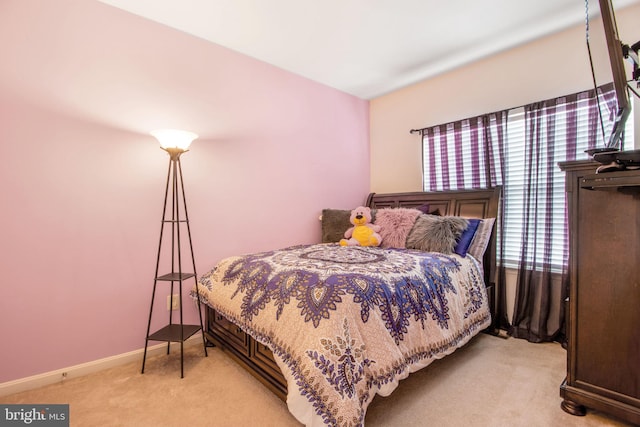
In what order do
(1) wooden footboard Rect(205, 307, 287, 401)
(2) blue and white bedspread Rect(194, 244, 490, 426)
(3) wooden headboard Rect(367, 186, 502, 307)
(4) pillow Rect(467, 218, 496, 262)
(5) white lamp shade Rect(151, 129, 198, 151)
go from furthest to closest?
(3) wooden headboard Rect(367, 186, 502, 307), (4) pillow Rect(467, 218, 496, 262), (5) white lamp shade Rect(151, 129, 198, 151), (1) wooden footboard Rect(205, 307, 287, 401), (2) blue and white bedspread Rect(194, 244, 490, 426)

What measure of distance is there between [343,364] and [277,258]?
3.40 ft

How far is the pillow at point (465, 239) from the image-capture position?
242cm

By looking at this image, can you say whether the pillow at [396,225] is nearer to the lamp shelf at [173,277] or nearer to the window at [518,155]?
the window at [518,155]

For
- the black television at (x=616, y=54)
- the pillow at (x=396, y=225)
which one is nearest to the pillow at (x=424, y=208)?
the pillow at (x=396, y=225)

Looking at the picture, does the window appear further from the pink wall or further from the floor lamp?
the floor lamp

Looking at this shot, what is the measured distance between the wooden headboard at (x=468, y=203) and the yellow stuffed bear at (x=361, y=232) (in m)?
0.58

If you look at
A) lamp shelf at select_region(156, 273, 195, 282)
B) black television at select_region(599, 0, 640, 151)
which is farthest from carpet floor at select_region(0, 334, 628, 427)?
black television at select_region(599, 0, 640, 151)

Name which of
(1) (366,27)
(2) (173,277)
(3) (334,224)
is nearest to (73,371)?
(2) (173,277)

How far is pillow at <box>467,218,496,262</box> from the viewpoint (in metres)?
2.54

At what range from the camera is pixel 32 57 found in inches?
74.9

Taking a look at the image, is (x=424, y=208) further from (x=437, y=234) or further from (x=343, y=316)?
(x=343, y=316)

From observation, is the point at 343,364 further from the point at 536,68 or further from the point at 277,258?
the point at 536,68

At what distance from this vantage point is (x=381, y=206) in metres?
3.62

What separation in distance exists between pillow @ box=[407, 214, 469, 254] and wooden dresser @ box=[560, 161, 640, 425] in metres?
0.89
